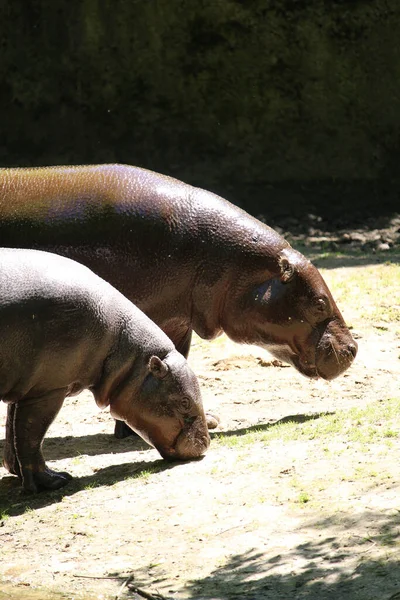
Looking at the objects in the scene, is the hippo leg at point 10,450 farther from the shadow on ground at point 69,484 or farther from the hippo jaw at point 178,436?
the hippo jaw at point 178,436

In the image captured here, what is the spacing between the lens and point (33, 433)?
21.5 ft

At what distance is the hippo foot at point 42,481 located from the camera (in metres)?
6.62

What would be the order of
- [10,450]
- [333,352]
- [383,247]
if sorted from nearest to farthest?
1. [10,450]
2. [333,352]
3. [383,247]

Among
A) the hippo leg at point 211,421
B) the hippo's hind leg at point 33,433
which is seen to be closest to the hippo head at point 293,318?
the hippo leg at point 211,421

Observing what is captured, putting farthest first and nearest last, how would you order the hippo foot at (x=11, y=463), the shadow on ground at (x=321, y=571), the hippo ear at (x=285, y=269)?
the hippo ear at (x=285, y=269) → the hippo foot at (x=11, y=463) → the shadow on ground at (x=321, y=571)

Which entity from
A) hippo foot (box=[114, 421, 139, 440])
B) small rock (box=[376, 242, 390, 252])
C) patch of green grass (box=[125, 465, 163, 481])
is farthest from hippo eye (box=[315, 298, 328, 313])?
small rock (box=[376, 242, 390, 252])

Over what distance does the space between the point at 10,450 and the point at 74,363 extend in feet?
2.65

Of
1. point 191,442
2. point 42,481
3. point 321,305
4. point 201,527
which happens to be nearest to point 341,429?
point 191,442

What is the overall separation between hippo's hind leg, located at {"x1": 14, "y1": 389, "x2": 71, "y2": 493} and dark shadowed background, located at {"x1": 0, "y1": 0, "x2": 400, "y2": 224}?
963 centimetres

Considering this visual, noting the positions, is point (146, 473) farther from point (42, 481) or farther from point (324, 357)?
point (324, 357)

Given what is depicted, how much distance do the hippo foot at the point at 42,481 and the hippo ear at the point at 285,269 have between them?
209cm

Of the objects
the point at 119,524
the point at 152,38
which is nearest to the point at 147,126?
the point at 152,38

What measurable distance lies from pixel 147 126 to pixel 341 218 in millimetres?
3181

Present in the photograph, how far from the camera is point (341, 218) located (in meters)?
15.7
